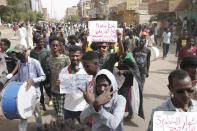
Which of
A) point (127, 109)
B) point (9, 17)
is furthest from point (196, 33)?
point (9, 17)

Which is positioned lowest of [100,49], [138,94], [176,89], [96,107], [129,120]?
[129,120]

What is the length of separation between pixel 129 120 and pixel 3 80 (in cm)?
267

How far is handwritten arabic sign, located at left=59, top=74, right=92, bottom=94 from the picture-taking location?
2580 millimetres

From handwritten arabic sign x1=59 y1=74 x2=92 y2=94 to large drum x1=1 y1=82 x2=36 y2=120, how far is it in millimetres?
699

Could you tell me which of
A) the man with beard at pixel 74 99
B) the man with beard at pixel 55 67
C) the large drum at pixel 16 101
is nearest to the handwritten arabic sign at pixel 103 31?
the man with beard at pixel 55 67

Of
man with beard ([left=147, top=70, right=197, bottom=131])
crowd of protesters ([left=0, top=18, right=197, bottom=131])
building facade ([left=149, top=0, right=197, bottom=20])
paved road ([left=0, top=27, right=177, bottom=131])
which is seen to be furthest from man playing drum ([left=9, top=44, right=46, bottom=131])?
building facade ([left=149, top=0, right=197, bottom=20])

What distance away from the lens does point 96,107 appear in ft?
5.95

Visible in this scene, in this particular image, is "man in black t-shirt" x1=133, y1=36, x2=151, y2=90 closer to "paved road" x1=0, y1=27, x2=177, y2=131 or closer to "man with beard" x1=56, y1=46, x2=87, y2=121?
"paved road" x1=0, y1=27, x2=177, y2=131

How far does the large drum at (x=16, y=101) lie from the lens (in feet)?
9.40

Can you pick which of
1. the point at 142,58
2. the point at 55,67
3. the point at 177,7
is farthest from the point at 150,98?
the point at 177,7

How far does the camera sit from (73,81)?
2643mm

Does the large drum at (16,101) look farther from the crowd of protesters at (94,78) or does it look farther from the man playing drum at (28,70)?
the man playing drum at (28,70)

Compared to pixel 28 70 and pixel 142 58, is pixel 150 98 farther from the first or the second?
pixel 28 70

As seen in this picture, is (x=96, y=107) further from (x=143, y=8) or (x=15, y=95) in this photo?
(x=143, y=8)
